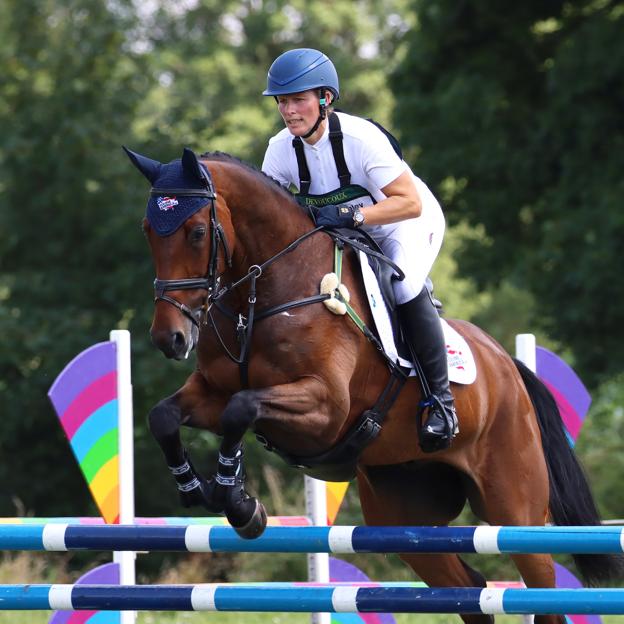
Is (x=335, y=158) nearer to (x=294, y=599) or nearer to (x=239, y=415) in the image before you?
(x=239, y=415)

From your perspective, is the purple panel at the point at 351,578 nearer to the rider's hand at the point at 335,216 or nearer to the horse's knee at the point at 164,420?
the horse's knee at the point at 164,420

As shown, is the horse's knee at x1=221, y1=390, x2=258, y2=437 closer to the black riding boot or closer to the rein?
the rein

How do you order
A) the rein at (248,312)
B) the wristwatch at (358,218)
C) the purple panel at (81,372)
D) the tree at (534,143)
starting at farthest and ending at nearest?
the tree at (534,143)
the purple panel at (81,372)
the wristwatch at (358,218)
the rein at (248,312)

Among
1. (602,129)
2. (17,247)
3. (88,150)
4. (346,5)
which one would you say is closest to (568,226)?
(602,129)

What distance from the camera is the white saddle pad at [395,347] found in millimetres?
4871

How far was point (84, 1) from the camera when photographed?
627 inches

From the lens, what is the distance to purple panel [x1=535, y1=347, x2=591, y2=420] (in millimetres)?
6797

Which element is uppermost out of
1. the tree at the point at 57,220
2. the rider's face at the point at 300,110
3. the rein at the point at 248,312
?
the tree at the point at 57,220

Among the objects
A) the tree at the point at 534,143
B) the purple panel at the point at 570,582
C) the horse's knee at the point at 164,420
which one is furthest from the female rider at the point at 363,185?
the tree at the point at 534,143

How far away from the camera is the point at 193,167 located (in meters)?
4.36

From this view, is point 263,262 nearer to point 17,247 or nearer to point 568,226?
point 568,226

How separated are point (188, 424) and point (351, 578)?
202 cm

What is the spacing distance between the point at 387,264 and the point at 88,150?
10.9m

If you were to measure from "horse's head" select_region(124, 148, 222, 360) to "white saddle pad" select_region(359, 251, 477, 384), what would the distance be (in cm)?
76
